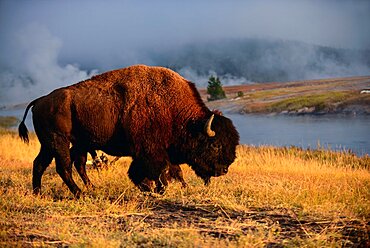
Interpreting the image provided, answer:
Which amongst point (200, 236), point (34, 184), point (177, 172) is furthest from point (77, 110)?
point (200, 236)

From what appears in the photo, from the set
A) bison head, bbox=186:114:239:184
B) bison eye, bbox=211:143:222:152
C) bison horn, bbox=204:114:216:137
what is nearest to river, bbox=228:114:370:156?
bison head, bbox=186:114:239:184

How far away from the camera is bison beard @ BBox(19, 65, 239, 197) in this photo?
303 inches

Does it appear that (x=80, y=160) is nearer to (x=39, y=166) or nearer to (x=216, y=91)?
(x=39, y=166)

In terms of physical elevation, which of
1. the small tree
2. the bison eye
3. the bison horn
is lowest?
the small tree

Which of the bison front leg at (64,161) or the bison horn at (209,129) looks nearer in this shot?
the bison horn at (209,129)

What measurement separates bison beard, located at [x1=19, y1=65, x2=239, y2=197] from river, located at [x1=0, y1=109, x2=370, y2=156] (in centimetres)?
1202

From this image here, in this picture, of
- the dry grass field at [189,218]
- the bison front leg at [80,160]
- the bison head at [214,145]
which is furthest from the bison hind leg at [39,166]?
the bison head at [214,145]

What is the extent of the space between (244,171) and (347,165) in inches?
177

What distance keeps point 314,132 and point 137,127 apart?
22.7 meters

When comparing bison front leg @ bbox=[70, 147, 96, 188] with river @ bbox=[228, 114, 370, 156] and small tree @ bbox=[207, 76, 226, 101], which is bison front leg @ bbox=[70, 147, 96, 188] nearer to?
river @ bbox=[228, 114, 370, 156]

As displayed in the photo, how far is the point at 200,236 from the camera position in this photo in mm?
4879

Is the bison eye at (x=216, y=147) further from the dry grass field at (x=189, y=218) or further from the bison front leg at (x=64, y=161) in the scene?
the bison front leg at (x=64, y=161)

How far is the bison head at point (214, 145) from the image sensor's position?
783cm

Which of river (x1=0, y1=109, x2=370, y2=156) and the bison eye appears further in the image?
river (x1=0, y1=109, x2=370, y2=156)
